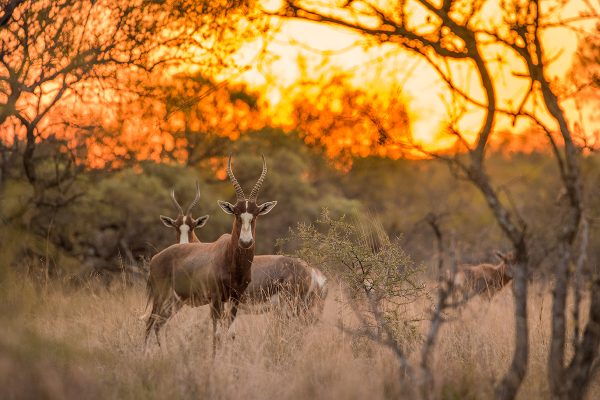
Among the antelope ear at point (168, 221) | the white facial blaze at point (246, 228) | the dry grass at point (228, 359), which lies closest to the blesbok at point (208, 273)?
the white facial blaze at point (246, 228)

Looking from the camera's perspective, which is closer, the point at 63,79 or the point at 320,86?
the point at 320,86

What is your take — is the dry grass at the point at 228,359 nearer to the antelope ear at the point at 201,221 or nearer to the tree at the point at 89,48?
the tree at the point at 89,48

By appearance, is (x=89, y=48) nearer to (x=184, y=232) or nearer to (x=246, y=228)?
(x=246, y=228)

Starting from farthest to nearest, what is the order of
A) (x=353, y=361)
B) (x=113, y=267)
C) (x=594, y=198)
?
1. (x=113, y=267)
2. (x=594, y=198)
3. (x=353, y=361)

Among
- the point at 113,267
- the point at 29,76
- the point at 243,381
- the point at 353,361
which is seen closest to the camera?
the point at 243,381

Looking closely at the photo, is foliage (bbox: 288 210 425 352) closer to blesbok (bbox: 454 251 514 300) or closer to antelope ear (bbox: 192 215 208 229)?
blesbok (bbox: 454 251 514 300)

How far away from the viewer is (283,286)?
37.4 ft

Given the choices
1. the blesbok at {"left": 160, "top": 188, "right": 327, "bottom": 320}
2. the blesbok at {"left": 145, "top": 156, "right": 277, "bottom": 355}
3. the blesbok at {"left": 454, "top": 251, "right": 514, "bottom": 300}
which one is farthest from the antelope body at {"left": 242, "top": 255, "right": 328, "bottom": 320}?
the blesbok at {"left": 454, "top": 251, "right": 514, "bottom": 300}

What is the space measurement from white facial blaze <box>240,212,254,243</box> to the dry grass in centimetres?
97

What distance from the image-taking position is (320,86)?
21.3ft

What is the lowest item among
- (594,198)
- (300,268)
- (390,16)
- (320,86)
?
(300,268)

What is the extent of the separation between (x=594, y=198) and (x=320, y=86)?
3538 millimetres

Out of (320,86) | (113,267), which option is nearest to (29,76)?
(320,86)

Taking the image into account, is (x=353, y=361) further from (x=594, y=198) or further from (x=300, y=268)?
(x=300, y=268)
